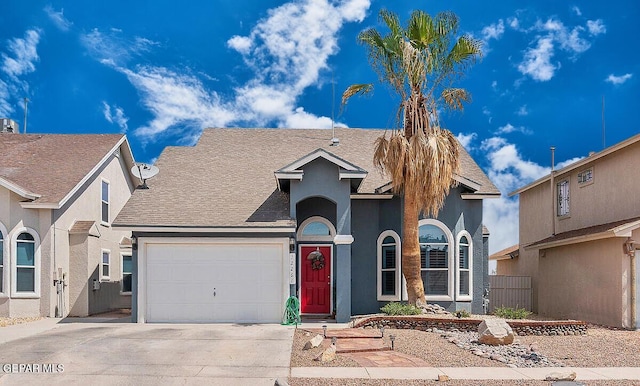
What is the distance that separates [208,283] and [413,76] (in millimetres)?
8131

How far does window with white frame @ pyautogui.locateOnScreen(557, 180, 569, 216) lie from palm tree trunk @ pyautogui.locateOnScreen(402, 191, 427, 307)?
895 centimetres

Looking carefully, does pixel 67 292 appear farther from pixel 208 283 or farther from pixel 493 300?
pixel 493 300

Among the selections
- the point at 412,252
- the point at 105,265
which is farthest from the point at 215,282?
the point at 105,265

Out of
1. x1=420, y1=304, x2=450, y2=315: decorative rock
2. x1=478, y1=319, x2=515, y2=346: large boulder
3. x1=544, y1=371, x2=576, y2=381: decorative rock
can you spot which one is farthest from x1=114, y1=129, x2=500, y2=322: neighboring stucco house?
x1=544, y1=371, x2=576, y2=381: decorative rock

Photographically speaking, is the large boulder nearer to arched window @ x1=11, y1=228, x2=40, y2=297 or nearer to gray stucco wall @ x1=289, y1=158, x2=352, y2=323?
gray stucco wall @ x1=289, y1=158, x2=352, y2=323

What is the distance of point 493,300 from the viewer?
23344 millimetres

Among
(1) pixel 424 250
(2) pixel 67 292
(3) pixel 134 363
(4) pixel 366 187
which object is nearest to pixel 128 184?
(2) pixel 67 292

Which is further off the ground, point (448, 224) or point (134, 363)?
point (448, 224)

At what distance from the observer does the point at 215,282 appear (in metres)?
16.7

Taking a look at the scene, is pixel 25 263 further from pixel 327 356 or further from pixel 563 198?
pixel 563 198

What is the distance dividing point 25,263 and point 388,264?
37.1 feet

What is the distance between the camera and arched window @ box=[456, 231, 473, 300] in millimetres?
17797

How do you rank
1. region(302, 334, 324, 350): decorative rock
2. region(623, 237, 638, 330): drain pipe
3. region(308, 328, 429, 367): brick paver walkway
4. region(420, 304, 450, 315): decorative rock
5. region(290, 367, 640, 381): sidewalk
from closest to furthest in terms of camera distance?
region(290, 367, 640, 381): sidewalk
region(308, 328, 429, 367): brick paver walkway
region(302, 334, 324, 350): decorative rock
region(420, 304, 450, 315): decorative rock
region(623, 237, 638, 330): drain pipe

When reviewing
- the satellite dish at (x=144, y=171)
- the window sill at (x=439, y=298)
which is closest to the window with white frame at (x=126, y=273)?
the satellite dish at (x=144, y=171)
